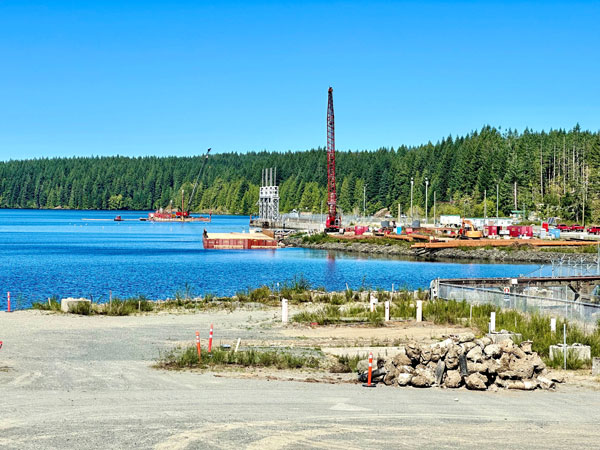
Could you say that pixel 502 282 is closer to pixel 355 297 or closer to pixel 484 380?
pixel 355 297

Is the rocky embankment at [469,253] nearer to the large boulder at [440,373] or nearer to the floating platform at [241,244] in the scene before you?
the floating platform at [241,244]

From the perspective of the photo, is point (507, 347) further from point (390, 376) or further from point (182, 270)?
point (182, 270)

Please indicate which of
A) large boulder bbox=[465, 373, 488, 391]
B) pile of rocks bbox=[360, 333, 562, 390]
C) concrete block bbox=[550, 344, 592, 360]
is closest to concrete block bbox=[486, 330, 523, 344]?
concrete block bbox=[550, 344, 592, 360]

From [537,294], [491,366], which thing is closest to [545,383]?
[491,366]

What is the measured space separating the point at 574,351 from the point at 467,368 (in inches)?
244

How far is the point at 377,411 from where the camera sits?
21656mm

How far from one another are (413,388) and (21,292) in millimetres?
45549

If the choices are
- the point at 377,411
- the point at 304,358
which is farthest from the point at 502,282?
the point at 377,411

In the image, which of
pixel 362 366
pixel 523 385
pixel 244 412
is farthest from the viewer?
pixel 362 366

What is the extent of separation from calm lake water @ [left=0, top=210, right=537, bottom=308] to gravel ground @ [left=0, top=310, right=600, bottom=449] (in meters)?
29.9

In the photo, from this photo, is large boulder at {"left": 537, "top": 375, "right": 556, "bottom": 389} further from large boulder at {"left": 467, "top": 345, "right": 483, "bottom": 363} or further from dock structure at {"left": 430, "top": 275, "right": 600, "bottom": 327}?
dock structure at {"left": 430, "top": 275, "right": 600, "bottom": 327}

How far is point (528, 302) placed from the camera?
124 feet

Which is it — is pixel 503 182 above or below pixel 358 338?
above

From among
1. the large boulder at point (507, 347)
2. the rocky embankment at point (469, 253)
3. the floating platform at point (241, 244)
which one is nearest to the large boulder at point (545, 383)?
the large boulder at point (507, 347)
